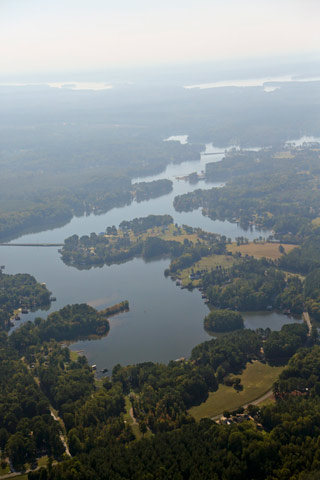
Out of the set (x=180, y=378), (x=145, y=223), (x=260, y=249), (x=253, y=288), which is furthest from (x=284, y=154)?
(x=180, y=378)

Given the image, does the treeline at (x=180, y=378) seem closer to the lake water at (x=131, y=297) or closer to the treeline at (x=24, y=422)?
the lake water at (x=131, y=297)

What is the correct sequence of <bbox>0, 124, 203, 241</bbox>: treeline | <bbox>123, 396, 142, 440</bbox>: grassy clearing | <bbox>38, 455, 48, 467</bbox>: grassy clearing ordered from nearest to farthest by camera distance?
1. <bbox>38, 455, 48, 467</bbox>: grassy clearing
2. <bbox>123, 396, 142, 440</bbox>: grassy clearing
3. <bbox>0, 124, 203, 241</bbox>: treeline

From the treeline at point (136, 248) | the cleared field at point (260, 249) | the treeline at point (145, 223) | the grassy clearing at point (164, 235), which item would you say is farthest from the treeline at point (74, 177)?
the cleared field at point (260, 249)

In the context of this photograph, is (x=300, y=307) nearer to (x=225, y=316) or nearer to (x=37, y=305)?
(x=225, y=316)

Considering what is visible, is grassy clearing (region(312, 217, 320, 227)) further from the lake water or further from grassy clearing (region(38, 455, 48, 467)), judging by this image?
grassy clearing (region(38, 455, 48, 467))

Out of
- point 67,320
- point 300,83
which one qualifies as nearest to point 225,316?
point 67,320

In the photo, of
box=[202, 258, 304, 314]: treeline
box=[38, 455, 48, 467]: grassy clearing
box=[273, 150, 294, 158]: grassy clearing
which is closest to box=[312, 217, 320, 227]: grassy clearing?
box=[202, 258, 304, 314]: treeline
